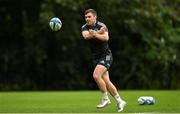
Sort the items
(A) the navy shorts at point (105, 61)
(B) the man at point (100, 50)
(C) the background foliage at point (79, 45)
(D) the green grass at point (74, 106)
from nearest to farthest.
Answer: (B) the man at point (100, 50)
(D) the green grass at point (74, 106)
(A) the navy shorts at point (105, 61)
(C) the background foliage at point (79, 45)

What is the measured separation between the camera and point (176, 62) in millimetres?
41406

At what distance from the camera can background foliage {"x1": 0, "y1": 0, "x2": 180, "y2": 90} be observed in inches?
1543

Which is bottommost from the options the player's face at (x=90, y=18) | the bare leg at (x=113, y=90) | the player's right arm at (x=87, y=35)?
the bare leg at (x=113, y=90)

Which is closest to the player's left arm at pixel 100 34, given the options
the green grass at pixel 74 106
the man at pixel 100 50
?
the man at pixel 100 50

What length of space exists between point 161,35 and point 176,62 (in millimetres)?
2581

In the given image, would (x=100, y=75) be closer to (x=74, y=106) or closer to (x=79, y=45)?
(x=74, y=106)

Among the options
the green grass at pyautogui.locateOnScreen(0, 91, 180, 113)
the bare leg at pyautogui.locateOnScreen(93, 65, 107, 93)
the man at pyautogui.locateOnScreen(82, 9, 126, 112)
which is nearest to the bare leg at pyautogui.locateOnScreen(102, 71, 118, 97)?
the man at pyautogui.locateOnScreen(82, 9, 126, 112)

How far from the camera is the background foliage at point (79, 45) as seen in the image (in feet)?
129

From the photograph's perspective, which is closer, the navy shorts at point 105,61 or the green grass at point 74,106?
the green grass at point 74,106

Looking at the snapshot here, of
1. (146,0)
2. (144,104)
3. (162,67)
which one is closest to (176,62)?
(162,67)

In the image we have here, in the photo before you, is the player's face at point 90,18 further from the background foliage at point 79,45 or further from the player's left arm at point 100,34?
the background foliage at point 79,45

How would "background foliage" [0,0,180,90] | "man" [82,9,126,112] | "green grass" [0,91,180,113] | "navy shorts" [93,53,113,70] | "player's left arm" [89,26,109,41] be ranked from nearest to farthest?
1. "player's left arm" [89,26,109,41]
2. "man" [82,9,126,112]
3. "green grass" [0,91,180,113]
4. "navy shorts" [93,53,113,70]
5. "background foliage" [0,0,180,90]

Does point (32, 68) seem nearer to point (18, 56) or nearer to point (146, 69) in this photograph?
point (18, 56)

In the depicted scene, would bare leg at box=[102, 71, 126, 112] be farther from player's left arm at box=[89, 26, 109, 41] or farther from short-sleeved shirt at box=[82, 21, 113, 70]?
player's left arm at box=[89, 26, 109, 41]
